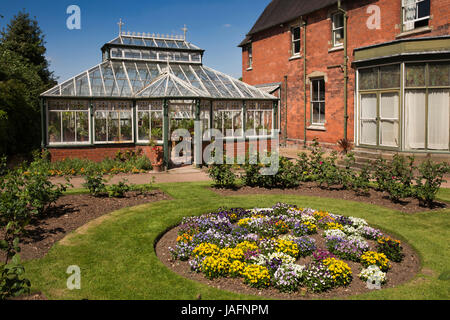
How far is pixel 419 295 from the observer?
5.40 m

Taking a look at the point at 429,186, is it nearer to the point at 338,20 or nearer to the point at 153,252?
the point at 153,252

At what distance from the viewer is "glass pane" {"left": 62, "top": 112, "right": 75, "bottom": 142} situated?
17.0 meters

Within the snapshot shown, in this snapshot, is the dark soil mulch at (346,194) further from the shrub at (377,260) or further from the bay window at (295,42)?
the bay window at (295,42)

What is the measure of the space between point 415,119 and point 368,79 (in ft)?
9.37

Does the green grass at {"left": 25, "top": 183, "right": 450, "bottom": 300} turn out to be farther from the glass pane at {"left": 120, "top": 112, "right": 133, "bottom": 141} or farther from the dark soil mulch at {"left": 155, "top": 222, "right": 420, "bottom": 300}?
the glass pane at {"left": 120, "top": 112, "right": 133, "bottom": 141}

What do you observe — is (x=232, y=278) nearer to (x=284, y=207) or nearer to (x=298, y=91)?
(x=284, y=207)

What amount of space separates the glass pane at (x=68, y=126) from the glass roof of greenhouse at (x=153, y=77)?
85 centimetres

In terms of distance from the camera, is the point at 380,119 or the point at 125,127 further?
the point at 125,127

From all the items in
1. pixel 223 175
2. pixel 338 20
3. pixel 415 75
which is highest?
pixel 338 20

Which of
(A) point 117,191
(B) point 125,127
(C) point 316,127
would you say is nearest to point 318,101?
(C) point 316,127

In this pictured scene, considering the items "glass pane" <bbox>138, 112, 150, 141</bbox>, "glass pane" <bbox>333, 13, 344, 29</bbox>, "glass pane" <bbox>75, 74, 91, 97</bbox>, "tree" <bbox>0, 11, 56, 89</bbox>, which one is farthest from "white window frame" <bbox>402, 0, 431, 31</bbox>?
"tree" <bbox>0, 11, 56, 89</bbox>

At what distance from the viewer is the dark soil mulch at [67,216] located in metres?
7.22

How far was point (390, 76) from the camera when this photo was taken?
50.8 feet
